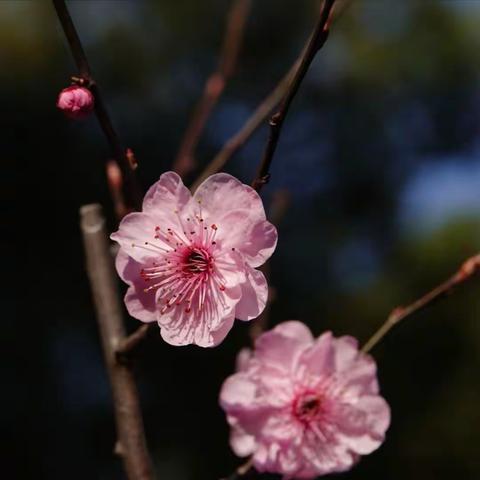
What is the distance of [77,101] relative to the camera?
0.76m

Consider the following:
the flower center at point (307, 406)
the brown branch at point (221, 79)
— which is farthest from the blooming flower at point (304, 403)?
the brown branch at point (221, 79)

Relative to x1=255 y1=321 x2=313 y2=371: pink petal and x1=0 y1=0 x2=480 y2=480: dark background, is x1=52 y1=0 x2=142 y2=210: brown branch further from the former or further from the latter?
x1=0 y1=0 x2=480 y2=480: dark background

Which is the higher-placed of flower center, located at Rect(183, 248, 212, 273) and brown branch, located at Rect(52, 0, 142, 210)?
brown branch, located at Rect(52, 0, 142, 210)

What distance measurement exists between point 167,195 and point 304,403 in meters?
0.36

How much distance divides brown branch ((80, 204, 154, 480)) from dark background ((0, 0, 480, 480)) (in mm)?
2780

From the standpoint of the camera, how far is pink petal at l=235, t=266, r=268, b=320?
0.81m

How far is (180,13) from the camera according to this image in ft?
18.7

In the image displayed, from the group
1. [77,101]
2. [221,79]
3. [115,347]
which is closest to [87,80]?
[77,101]

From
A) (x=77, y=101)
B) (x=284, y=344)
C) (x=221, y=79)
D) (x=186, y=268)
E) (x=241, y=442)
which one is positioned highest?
(x=221, y=79)

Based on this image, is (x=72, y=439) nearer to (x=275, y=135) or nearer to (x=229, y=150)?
(x=229, y=150)

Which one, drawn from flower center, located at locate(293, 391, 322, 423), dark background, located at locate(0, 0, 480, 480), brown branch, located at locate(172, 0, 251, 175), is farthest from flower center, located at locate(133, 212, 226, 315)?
dark background, located at locate(0, 0, 480, 480)

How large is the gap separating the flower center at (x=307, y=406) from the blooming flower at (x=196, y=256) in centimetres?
22

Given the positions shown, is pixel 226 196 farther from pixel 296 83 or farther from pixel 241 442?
pixel 241 442

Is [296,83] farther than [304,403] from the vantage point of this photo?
No
